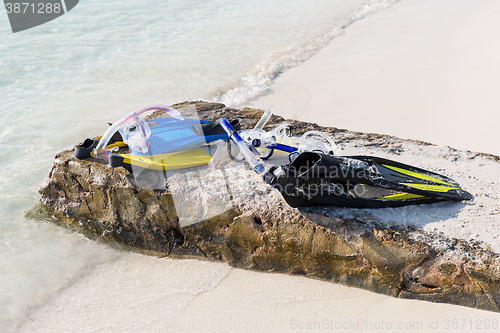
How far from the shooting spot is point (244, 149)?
10.3ft

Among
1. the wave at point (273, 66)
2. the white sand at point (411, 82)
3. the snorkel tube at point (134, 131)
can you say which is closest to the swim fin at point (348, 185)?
the snorkel tube at point (134, 131)

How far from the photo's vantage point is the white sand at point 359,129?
2631 millimetres

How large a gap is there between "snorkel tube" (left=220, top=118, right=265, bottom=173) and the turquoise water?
141 centimetres

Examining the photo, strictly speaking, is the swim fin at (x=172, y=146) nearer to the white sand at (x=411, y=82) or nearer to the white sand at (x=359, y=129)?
the white sand at (x=359, y=129)

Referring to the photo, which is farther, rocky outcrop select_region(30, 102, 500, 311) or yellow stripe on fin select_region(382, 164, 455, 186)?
yellow stripe on fin select_region(382, 164, 455, 186)

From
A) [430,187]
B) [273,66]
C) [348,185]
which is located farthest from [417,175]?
[273,66]

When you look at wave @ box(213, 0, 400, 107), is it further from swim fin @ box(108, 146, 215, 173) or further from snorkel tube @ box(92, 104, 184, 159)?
snorkel tube @ box(92, 104, 184, 159)

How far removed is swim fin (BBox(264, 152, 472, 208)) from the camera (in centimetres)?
279

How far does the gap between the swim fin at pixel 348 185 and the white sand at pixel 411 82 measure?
1915 mm

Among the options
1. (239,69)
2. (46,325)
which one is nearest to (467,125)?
(239,69)

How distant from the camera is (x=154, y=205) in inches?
127

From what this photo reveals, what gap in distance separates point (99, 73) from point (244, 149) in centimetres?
574

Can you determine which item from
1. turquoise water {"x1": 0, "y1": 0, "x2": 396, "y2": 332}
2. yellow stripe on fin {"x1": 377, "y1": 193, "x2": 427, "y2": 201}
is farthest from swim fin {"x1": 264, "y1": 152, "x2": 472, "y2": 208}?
turquoise water {"x1": 0, "y1": 0, "x2": 396, "y2": 332}

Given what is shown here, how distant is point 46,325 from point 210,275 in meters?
1.21
